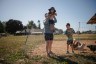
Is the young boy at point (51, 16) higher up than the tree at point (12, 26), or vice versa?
the tree at point (12, 26)

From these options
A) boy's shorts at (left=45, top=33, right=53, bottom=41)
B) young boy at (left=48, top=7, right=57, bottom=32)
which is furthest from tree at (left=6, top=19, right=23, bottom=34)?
boy's shorts at (left=45, top=33, right=53, bottom=41)

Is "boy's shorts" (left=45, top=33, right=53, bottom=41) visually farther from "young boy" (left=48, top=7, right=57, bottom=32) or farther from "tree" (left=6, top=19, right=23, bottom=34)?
"tree" (left=6, top=19, right=23, bottom=34)

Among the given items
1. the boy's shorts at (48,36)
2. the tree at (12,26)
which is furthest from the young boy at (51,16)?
the tree at (12,26)

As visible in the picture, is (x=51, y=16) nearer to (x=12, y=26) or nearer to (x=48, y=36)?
(x=48, y=36)

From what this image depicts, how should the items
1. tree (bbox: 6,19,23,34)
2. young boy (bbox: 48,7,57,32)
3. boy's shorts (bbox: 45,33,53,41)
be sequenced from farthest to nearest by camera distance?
tree (bbox: 6,19,23,34), young boy (bbox: 48,7,57,32), boy's shorts (bbox: 45,33,53,41)

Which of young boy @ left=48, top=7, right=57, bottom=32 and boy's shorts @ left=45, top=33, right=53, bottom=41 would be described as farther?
young boy @ left=48, top=7, right=57, bottom=32

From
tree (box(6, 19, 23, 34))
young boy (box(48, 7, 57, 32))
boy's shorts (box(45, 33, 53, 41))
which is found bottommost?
boy's shorts (box(45, 33, 53, 41))

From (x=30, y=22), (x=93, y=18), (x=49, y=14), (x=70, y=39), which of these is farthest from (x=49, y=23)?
(x=30, y=22)

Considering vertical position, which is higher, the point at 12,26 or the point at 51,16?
the point at 12,26

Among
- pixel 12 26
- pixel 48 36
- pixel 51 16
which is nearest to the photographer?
pixel 48 36

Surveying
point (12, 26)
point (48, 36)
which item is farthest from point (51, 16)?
point (12, 26)

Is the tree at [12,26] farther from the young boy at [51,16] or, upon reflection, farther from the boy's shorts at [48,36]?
the boy's shorts at [48,36]

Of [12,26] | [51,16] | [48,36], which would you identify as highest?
[12,26]

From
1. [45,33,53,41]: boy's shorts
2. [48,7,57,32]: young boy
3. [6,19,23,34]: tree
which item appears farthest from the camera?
[6,19,23,34]: tree
